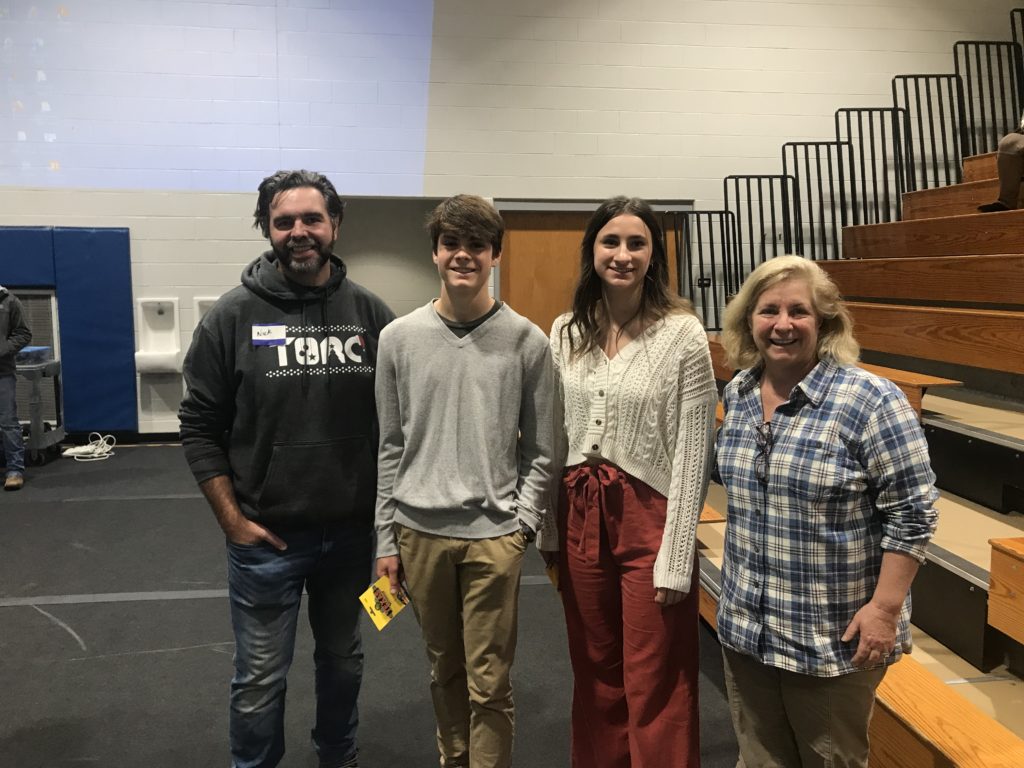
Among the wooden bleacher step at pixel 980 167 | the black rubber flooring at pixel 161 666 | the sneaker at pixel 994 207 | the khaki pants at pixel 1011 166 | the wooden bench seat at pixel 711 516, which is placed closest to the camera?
the black rubber flooring at pixel 161 666

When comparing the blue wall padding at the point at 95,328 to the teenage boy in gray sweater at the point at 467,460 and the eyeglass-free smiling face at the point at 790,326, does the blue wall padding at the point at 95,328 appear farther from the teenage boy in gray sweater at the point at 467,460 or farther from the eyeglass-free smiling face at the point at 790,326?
the eyeglass-free smiling face at the point at 790,326

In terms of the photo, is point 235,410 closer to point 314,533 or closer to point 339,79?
point 314,533

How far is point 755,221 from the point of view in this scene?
6.21 m

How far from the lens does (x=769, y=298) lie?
4.52ft

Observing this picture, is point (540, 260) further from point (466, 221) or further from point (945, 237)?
point (466, 221)

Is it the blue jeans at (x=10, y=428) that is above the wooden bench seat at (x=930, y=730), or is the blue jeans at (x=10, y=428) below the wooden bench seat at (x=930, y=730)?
above

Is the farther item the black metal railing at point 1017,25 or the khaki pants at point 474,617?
the black metal railing at point 1017,25

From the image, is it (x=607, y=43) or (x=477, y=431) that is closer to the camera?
(x=477, y=431)

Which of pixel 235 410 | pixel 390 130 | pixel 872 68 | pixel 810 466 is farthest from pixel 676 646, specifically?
pixel 872 68

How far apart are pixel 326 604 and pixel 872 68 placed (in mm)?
6500

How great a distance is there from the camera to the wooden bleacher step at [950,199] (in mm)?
4738

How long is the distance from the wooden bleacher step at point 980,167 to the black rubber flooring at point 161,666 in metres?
4.37

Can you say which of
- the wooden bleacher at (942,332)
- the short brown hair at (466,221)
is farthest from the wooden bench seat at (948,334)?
the short brown hair at (466,221)

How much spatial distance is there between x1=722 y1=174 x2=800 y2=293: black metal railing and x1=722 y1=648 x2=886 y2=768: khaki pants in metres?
5.01
